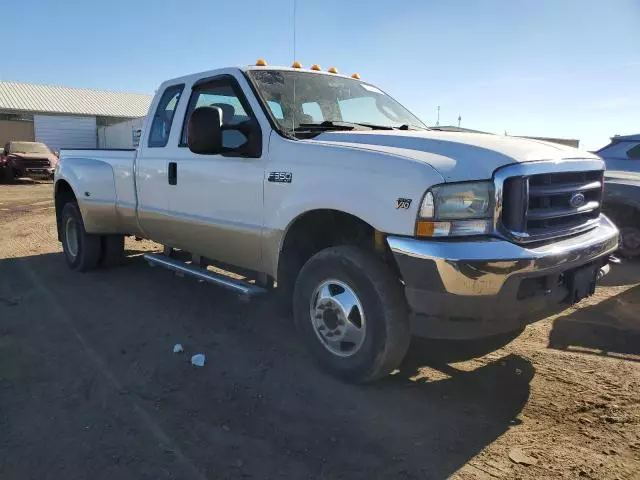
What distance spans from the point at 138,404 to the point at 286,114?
90.4 inches

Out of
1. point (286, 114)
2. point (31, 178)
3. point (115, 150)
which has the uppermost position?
point (286, 114)

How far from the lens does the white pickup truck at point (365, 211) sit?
2.90m

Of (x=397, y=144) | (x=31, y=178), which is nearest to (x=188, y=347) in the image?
(x=397, y=144)

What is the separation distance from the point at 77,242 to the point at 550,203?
217 inches

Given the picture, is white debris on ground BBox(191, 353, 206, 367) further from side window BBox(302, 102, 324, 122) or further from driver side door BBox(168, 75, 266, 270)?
side window BBox(302, 102, 324, 122)

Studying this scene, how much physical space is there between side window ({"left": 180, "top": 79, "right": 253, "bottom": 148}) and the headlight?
179 cm

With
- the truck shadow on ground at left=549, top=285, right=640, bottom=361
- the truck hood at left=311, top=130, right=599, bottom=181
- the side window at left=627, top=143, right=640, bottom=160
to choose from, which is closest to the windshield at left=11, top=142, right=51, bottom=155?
the side window at left=627, top=143, right=640, bottom=160

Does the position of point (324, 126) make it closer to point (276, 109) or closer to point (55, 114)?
point (276, 109)

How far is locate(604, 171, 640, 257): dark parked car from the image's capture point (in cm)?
659

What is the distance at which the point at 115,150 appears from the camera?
230 inches

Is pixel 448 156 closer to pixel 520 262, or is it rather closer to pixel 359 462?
pixel 520 262

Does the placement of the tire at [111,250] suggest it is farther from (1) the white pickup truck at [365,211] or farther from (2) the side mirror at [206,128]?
(2) the side mirror at [206,128]

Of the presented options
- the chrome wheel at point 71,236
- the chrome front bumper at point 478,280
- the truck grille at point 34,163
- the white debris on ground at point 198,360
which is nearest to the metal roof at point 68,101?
the truck grille at point 34,163

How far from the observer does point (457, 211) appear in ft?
9.55
